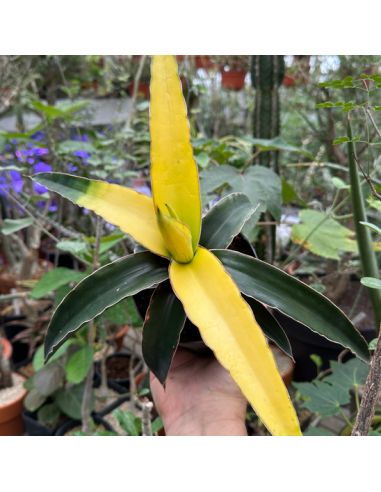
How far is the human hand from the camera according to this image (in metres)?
0.46

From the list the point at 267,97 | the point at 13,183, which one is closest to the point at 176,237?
the point at 267,97

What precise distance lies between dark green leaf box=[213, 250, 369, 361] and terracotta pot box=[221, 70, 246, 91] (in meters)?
2.47

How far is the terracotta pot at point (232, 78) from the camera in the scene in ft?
8.64

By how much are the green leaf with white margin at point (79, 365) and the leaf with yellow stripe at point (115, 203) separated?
55 cm

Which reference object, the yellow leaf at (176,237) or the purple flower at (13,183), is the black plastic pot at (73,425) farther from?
the yellow leaf at (176,237)

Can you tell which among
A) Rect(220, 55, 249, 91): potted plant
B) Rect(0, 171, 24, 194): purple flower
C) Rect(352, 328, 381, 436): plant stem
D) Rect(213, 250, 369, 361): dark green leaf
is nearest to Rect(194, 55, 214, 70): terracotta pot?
Rect(220, 55, 249, 91): potted plant

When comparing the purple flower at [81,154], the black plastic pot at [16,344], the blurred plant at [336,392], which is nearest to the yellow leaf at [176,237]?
the blurred plant at [336,392]

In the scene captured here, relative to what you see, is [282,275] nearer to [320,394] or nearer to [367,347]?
[367,347]

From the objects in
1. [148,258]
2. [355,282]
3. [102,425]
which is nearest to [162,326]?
[148,258]

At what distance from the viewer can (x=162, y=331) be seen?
1.37 feet

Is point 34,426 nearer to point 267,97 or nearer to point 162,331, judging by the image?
point 162,331

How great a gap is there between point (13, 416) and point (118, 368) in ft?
1.14

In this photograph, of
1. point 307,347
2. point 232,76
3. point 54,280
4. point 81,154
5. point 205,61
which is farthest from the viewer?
point 232,76

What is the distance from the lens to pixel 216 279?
386mm
